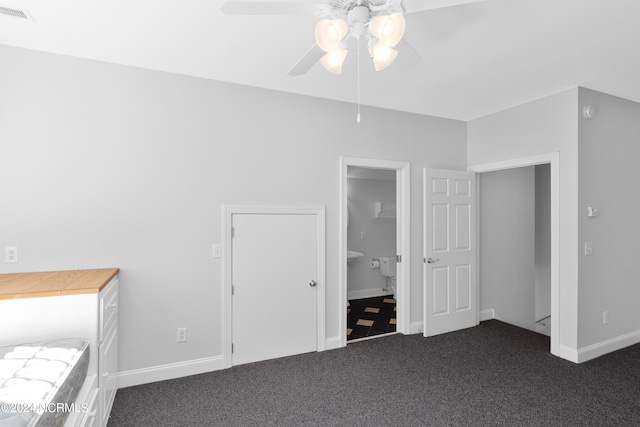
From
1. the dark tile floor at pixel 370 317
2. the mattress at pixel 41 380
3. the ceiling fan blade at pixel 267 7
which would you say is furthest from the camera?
the dark tile floor at pixel 370 317

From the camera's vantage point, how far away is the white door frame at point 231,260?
3111mm

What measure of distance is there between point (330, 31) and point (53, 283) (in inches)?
88.9

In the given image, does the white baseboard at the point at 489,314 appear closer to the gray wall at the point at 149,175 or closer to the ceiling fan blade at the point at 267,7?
the gray wall at the point at 149,175

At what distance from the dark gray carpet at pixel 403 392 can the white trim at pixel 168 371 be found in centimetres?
7

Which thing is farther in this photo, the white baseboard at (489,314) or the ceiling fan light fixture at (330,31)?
the white baseboard at (489,314)

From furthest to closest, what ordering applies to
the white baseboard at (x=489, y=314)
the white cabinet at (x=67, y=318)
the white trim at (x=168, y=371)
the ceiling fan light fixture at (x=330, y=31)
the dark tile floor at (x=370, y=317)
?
the white baseboard at (x=489, y=314)
the dark tile floor at (x=370, y=317)
the white trim at (x=168, y=371)
the white cabinet at (x=67, y=318)
the ceiling fan light fixture at (x=330, y=31)

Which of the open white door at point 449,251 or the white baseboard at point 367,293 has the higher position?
the open white door at point 449,251

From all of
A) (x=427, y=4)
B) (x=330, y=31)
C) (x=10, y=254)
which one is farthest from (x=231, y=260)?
(x=427, y=4)

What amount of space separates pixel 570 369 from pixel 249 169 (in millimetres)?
3530

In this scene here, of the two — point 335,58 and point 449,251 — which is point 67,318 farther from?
point 449,251

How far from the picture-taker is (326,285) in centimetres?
354

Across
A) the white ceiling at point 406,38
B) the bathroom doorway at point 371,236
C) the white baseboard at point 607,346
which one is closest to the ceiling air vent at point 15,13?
the white ceiling at point 406,38

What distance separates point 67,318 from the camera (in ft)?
6.40

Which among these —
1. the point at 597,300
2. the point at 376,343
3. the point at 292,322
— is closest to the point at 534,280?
the point at 597,300
